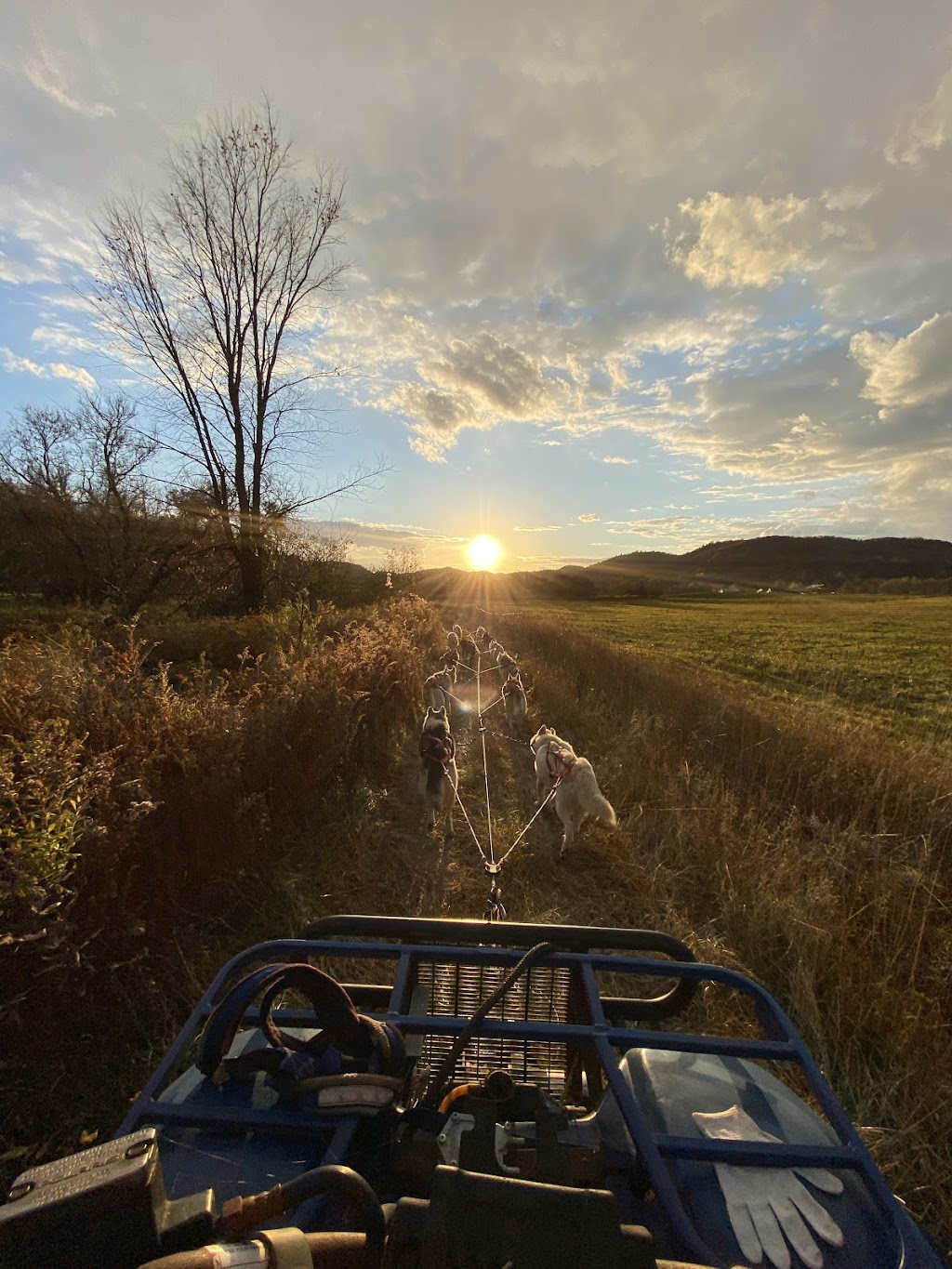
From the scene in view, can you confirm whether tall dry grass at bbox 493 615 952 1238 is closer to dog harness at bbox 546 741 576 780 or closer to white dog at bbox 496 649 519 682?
dog harness at bbox 546 741 576 780

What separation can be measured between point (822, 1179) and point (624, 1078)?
0.37m

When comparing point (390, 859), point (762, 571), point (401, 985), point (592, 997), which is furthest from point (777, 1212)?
point (762, 571)

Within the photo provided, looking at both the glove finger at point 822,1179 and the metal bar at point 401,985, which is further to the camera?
the metal bar at point 401,985

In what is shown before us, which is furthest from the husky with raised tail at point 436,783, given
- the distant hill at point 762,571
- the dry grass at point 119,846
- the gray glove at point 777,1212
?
the distant hill at point 762,571

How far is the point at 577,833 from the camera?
5684 mm

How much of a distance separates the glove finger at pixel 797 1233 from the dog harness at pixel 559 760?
14.3 feet

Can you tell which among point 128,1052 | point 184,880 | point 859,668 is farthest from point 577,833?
point 859,668

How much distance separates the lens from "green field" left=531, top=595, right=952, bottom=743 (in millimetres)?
14609

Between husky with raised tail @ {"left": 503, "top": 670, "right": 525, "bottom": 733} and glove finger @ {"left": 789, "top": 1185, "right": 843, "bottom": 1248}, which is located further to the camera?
husky with raised tail @ {"left": 503, "top": 670, "right": 525, "bottom": 733}

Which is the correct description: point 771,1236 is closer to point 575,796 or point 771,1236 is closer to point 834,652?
point 575,796

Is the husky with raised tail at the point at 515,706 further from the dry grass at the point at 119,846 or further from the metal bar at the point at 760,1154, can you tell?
the metal bar at the point at 760,1154

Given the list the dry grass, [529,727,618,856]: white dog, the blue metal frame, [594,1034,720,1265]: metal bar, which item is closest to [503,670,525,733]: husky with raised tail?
[529,727,618,856]: white dog

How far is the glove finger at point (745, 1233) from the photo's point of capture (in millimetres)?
967

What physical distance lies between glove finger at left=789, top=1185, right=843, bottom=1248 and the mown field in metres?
2.05
